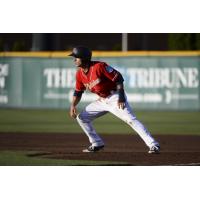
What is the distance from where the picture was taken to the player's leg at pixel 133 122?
10.8 m

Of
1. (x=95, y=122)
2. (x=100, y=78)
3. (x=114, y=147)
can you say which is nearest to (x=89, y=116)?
(x=100, y=78)

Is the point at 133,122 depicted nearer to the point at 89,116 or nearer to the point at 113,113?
the point at 113,113

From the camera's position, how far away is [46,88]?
27.1m

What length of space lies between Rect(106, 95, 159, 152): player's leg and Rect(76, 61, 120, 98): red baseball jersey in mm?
189

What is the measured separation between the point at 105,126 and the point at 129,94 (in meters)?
6.90

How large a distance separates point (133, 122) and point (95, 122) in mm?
10581

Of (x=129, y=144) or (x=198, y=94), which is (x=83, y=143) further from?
(x=198, y=94)

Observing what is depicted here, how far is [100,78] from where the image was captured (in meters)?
11.0

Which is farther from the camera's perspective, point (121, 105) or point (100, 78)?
point (100, 78)

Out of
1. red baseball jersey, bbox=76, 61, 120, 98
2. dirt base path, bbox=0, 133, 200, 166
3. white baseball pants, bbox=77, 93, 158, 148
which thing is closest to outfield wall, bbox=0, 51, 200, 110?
dirt base path, bbox=0, 133, 200, 166

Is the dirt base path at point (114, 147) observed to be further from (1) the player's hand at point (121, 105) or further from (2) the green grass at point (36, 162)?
(1) the player's hand at point (121, 105)

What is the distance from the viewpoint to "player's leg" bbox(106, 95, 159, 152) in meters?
10.8

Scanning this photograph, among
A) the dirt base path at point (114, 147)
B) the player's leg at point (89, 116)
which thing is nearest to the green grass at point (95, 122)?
the dirt base path at point (114, 147)

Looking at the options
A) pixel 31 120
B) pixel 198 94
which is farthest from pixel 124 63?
pixel 31 120
